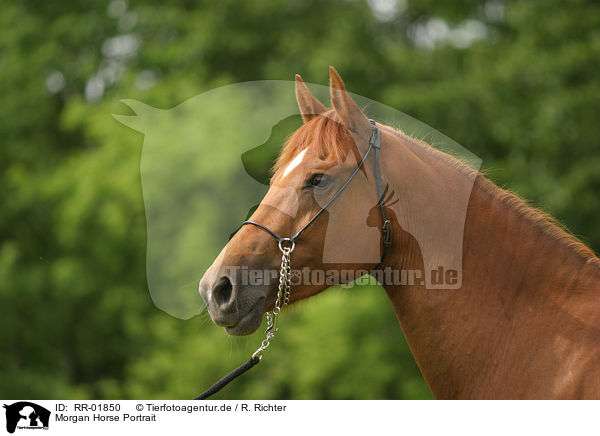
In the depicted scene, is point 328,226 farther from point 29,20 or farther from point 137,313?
point 29,20

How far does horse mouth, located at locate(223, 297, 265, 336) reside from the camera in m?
3.06

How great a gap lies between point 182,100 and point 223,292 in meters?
11.9

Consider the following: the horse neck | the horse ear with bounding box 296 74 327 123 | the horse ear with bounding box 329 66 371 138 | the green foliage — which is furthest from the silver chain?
the green foliage

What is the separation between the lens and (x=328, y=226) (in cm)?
315

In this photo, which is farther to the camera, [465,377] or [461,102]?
[461,102]

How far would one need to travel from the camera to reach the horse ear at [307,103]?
3.47 meters

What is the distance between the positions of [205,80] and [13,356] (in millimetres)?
9029

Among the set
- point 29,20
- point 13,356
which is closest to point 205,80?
point 29,20

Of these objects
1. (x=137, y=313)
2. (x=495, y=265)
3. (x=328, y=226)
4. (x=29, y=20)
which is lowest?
(x=137, y=313)

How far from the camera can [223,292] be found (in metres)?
3.03

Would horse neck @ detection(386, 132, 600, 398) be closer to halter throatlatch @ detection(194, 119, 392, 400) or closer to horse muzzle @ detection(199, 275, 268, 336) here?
halter throatlatch @ detection(194, 119, 392, 400)
